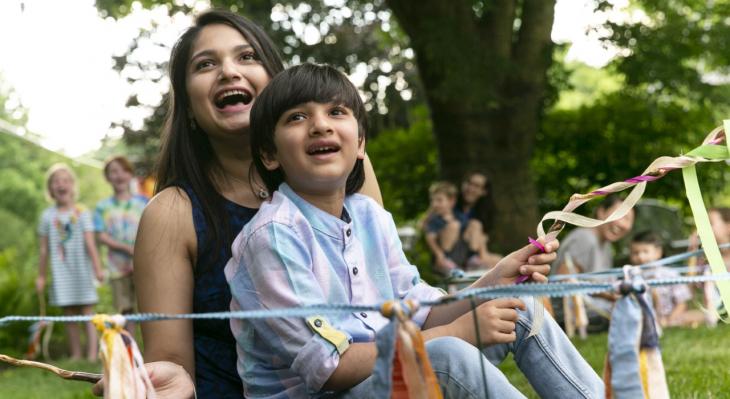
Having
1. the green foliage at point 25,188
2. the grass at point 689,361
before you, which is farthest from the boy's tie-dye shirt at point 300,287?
the green foliage at point 25,188

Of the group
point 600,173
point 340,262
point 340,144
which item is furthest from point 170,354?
point 600,173

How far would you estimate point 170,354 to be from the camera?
2699 mm

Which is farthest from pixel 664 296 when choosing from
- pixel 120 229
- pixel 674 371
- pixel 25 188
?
pixel 25 188

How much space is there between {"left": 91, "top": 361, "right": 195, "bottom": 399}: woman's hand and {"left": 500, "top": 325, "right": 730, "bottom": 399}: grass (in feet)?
7.74

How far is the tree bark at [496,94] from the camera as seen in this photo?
30.2 feet

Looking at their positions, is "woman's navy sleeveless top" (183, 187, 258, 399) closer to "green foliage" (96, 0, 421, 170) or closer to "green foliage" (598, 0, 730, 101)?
"green foliage" (598, 0, 730, 101)

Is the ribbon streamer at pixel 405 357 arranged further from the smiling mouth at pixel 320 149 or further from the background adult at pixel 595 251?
the background adult at pixel 595 251

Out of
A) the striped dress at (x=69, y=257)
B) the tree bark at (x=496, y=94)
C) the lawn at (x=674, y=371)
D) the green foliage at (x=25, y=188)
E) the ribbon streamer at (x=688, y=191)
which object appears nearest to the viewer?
the ribbon streamer at (x=688, y=191)

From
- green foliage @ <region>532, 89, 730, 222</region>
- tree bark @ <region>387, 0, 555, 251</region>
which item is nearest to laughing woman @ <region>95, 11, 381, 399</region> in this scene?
tree bark @ <region>387, 0, 555, 251</region>

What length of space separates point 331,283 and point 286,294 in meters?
0.17

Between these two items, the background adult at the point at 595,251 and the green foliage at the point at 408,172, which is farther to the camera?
the green foliage at the point at 408,172

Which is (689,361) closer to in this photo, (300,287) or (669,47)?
(300,287)

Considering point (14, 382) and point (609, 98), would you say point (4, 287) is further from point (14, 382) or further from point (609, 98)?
point (609, 98)

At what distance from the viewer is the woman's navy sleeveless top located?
279 centimetres
